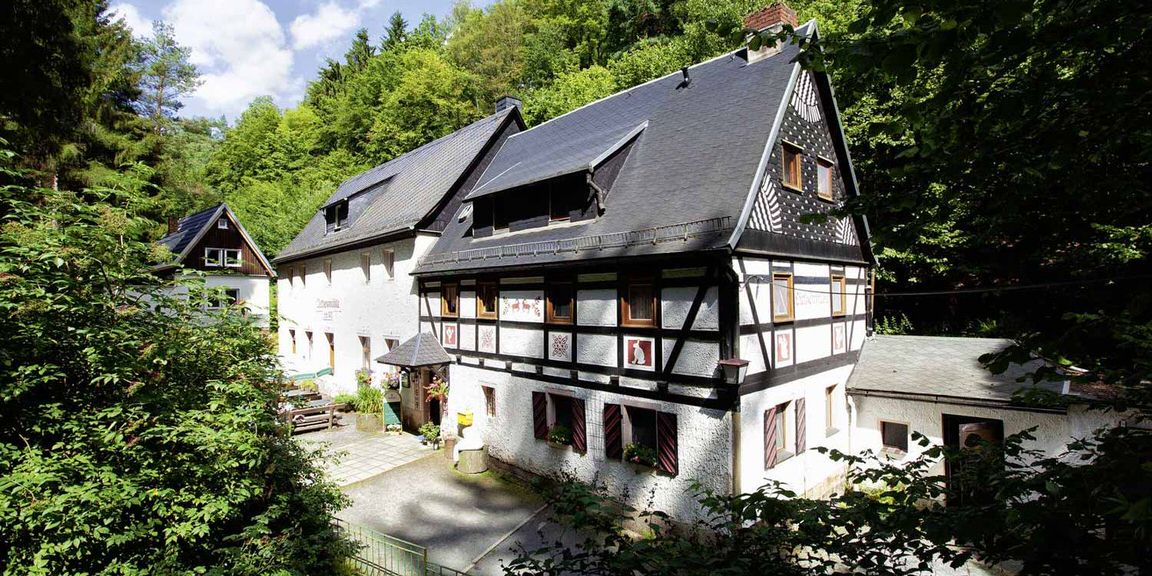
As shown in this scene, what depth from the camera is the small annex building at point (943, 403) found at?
9.80 metres

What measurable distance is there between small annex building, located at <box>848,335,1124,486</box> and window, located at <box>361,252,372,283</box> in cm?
1394

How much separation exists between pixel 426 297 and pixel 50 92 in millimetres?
8262

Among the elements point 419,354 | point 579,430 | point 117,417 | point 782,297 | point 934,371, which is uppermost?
point 782,297

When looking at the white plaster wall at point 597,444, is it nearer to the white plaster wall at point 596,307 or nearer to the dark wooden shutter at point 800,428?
the white plaster wall at point 596,307

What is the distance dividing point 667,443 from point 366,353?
12049 millimetres

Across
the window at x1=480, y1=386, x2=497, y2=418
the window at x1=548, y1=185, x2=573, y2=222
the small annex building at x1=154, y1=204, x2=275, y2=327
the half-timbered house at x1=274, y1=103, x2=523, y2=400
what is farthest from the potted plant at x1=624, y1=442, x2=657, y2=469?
the small annex building at x1=154, y1=204, x2=275, y2=327

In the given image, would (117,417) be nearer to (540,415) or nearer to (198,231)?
(540,415)

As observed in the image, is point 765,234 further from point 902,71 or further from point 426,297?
point 426,297

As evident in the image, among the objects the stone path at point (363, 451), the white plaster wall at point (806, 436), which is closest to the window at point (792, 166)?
the white plaster wall at point (806, 436)

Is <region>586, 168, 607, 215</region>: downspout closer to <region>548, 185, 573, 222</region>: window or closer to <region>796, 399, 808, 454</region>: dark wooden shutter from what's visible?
<region>548, 185, 573, 222</region>: window

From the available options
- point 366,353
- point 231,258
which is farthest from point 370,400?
point 231,258

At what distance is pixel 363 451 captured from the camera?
1411 cm

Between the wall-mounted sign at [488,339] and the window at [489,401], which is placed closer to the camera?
the wall-mounted sign at [488,339]

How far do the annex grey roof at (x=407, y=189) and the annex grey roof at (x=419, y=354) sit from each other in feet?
10.3
